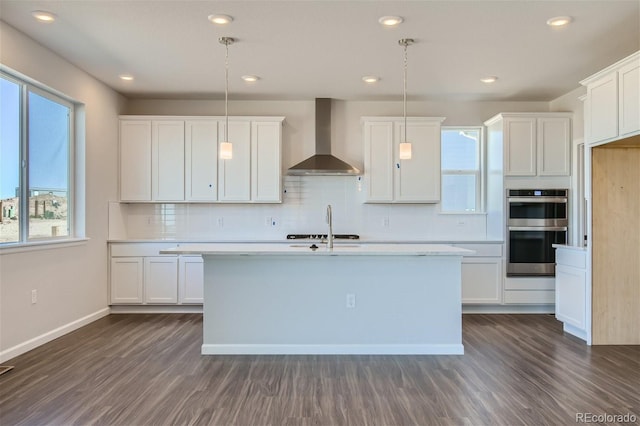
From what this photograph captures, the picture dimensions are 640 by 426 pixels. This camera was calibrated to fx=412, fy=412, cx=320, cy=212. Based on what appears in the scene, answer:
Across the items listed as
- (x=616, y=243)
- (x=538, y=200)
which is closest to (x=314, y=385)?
(x=616, y=243)

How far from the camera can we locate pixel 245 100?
5.70m

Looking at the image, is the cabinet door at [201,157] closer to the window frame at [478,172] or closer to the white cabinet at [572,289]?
the window frame at [478,172]

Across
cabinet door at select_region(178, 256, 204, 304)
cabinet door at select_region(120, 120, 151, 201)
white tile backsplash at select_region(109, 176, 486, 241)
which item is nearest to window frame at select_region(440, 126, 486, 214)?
white tile backsplash at select_region(109, 176, 486, 241)

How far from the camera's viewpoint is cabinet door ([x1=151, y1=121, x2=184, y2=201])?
5379mm

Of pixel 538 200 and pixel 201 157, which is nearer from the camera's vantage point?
pixel 538 200

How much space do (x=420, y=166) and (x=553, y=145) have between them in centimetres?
167

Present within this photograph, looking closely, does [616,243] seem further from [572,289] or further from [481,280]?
[481,280]

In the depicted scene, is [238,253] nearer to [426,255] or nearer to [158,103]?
[426,255]

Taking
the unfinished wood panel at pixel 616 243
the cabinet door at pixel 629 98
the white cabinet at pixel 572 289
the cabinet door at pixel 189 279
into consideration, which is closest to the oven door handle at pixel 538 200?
the white cabinet at pixel 572 289

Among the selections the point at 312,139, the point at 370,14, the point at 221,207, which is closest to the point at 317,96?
the point at 312,139

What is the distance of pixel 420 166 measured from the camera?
5391mm

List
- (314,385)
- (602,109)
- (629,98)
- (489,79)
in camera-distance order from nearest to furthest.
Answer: (314,385) < (629,98) < (602,109) < (489,79)

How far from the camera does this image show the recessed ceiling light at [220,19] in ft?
10.5

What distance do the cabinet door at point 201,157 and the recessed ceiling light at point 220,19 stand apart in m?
2.18
